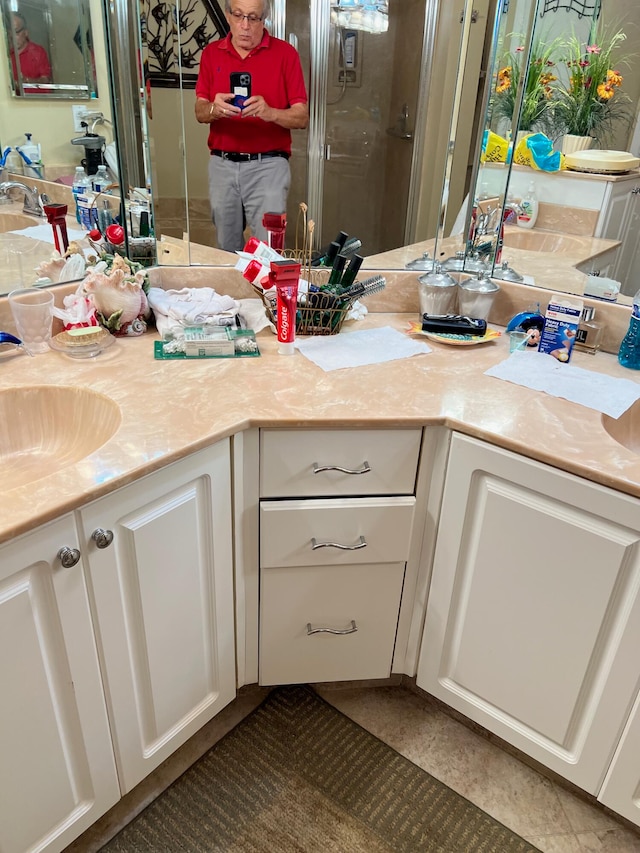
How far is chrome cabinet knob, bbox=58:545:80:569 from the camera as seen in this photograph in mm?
979

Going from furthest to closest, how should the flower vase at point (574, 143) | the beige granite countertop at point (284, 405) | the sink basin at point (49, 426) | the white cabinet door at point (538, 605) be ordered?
the flower vase at point (574, 143), the sink basin at point (49, 426), the white cabinet door at point (538, 605), the beige granite countertop at point (284, 405)

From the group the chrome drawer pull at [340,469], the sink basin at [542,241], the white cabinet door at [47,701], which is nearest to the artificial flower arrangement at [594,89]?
the sink basin at [542,241]

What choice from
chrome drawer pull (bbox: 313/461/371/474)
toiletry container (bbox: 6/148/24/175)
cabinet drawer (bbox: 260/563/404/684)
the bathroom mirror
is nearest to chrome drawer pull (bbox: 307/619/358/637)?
cabinet drawer (bbox: 260/563/404/684)

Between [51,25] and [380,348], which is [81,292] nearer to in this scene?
[51,25]

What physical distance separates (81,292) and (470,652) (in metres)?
1.22

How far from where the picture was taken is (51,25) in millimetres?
1391

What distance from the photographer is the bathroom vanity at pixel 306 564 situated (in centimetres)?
105

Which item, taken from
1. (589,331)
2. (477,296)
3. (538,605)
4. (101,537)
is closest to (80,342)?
(101,537)

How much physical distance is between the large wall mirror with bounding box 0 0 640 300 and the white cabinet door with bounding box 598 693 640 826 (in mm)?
1137

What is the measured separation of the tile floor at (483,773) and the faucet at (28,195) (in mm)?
1385

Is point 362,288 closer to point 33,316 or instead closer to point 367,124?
point 367,124

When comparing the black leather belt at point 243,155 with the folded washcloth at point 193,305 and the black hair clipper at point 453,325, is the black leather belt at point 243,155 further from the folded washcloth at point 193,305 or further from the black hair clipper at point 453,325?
the black hair clipper at point 453,325

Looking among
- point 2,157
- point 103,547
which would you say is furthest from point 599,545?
point 2,157

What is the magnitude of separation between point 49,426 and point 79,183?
2.07ft
